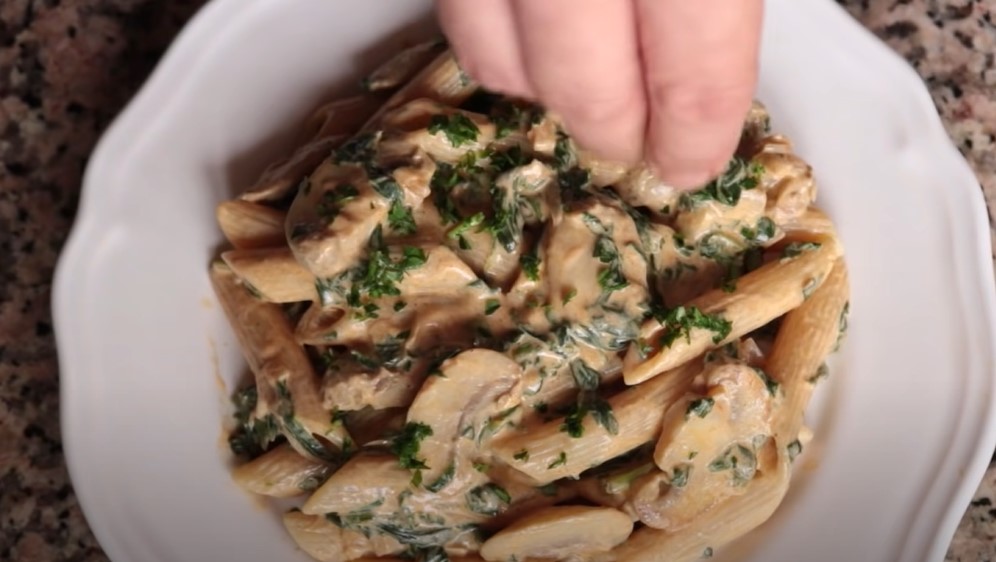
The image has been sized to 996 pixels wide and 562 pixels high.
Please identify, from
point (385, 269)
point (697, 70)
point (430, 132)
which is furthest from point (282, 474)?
point (697, 70)

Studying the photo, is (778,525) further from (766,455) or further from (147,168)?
(147,168)

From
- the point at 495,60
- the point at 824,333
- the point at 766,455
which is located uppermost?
the point at 495,60

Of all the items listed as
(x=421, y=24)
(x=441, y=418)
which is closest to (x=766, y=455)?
(x=441, y=418)

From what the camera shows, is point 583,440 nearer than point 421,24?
Yes

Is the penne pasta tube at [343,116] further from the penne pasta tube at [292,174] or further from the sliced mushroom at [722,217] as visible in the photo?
the sliced mushroom at [722,217]

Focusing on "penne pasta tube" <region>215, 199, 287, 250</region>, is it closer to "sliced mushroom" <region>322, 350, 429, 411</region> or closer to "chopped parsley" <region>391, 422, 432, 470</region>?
"sliced mushroom" <region>322, 350, 429, 411</region>

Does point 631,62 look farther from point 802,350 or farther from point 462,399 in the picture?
point 802,350

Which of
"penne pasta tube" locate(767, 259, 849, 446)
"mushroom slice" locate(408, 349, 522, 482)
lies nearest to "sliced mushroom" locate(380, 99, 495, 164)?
"mushroom slice" locate(408, 349, 522, 482)
